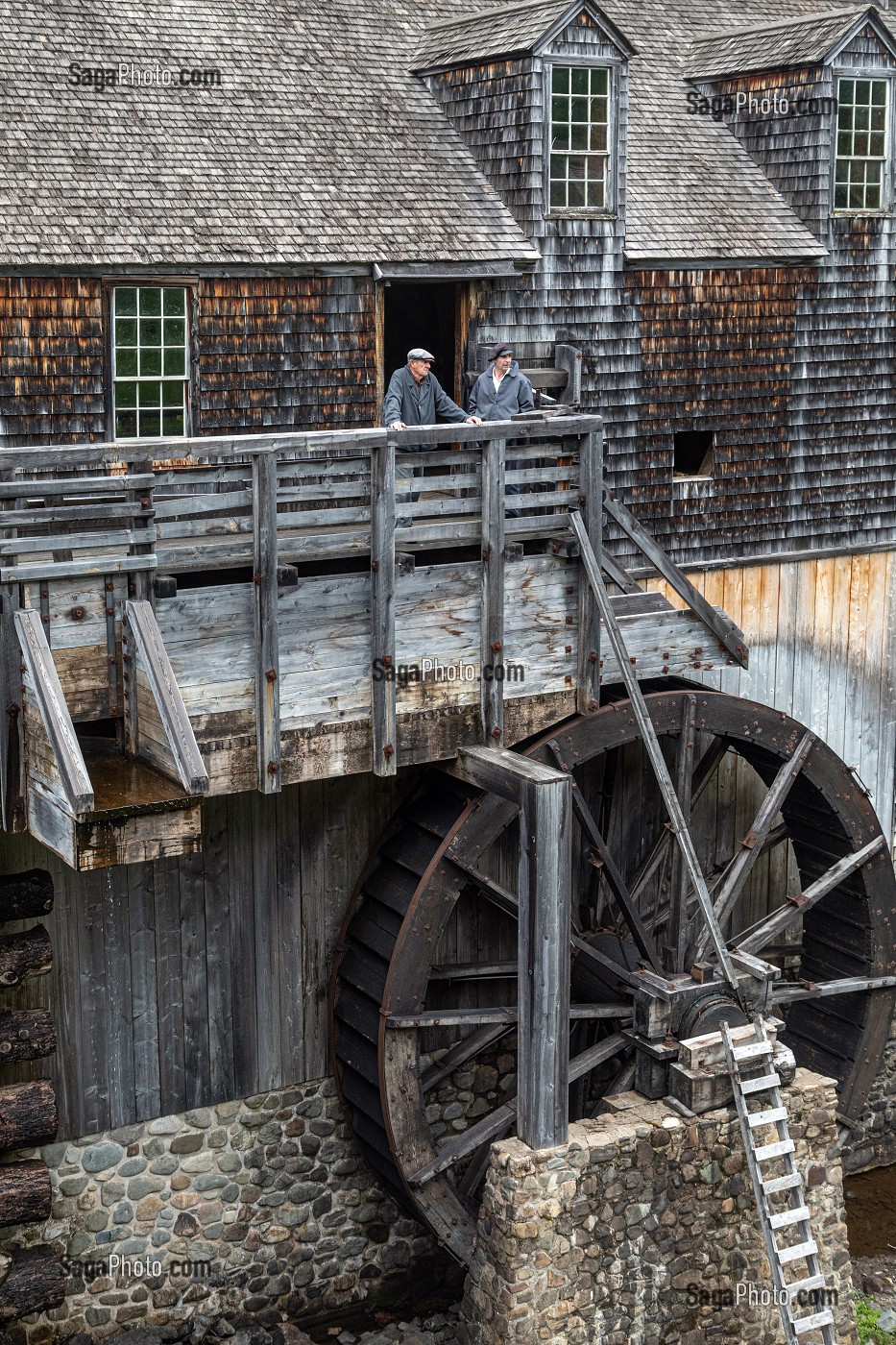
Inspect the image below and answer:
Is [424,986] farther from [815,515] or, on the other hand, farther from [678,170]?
[678,170]

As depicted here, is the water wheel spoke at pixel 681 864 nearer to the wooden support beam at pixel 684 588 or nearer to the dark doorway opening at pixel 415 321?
the wooden support beam at pixel 684 588

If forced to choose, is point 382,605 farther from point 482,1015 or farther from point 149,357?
point 482,1015

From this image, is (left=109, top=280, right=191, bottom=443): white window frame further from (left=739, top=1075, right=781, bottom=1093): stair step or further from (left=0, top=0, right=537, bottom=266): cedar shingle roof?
(left=739, top=1075, right=781, bottom=1093): stair step

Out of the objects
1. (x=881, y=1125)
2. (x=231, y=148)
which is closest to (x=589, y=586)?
(x=231, y=148)

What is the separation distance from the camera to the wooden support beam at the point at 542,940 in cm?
898

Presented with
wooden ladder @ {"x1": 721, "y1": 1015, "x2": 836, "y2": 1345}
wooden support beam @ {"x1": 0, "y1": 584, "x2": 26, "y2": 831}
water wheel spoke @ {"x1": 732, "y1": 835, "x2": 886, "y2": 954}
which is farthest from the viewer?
water wheel spoke @ {"x1": 732, "y1": 835, "x2": 886, "y2": 954}

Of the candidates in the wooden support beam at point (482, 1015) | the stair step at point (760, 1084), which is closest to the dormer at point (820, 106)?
the wooden support beam at point (482, 1015)

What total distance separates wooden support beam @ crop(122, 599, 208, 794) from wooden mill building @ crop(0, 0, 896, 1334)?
19mm

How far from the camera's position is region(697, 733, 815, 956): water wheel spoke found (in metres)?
11.1

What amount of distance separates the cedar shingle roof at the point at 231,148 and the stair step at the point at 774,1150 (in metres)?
5.70

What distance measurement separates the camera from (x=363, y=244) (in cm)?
1055

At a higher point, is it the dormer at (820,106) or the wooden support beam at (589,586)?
the dormer at (820,106)

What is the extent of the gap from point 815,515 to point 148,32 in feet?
18.9

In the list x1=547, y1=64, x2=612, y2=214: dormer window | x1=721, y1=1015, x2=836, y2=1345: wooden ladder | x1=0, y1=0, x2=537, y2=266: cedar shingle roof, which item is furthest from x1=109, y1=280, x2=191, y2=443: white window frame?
x1=721, y1=1015, x2=836, y2=1345: wooden ladder
